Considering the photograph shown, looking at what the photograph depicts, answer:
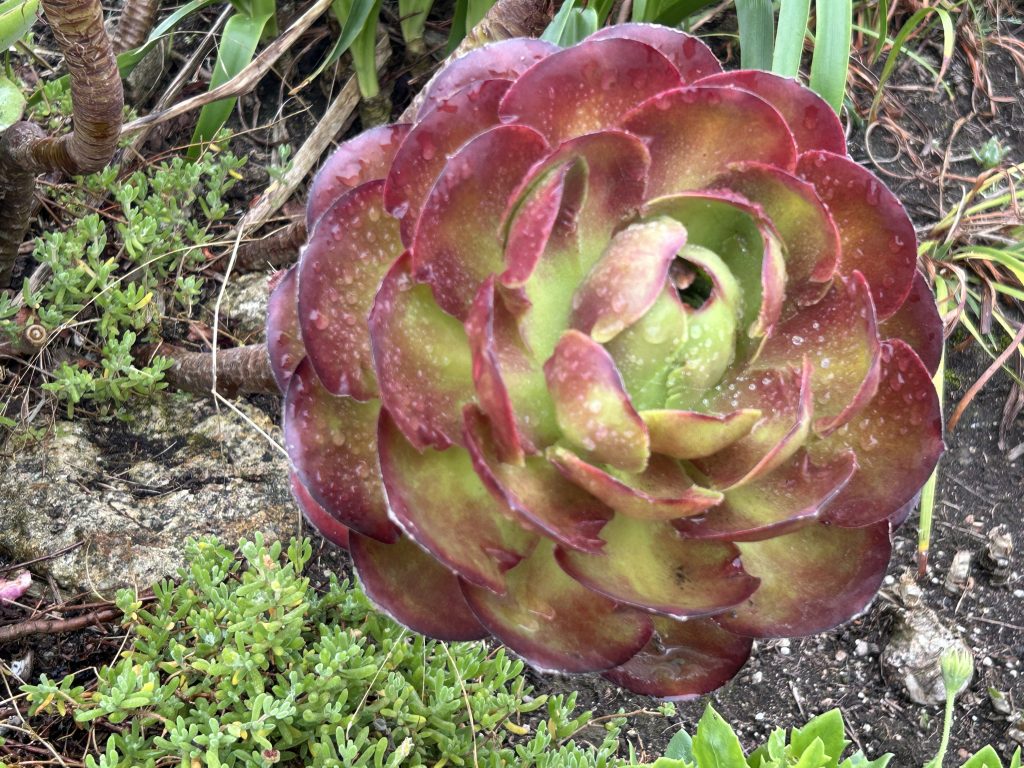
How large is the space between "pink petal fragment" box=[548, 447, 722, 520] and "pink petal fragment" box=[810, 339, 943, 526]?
5.7 inches

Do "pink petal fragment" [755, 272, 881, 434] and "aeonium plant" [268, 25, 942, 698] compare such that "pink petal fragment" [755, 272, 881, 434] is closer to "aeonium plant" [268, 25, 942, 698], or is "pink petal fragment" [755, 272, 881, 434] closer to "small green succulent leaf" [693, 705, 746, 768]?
"aeonium plant" [268, 25, 942, 698]

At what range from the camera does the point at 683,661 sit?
32.2 inches

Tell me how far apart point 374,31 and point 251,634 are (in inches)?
45.4

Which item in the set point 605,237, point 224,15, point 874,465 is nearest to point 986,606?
point 874,465

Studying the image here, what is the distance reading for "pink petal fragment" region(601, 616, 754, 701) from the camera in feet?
2.65

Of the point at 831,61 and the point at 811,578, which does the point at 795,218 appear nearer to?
the point at 811,578

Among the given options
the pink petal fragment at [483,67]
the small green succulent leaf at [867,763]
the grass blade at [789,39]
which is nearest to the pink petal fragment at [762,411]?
the pink petal fragment at [483,67]

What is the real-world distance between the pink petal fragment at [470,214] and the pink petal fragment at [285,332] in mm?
131

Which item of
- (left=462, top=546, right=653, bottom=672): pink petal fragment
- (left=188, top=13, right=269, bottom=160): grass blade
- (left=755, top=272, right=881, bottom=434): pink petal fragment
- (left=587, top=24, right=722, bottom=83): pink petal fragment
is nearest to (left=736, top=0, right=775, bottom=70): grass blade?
(left=587, top=24, right=722, bottom=83): pink petal fragment

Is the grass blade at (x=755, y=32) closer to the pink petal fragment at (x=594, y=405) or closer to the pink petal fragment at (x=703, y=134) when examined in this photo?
the pink petal fragment at (x=703, y=134)

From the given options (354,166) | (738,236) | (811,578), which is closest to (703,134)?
(738,236)

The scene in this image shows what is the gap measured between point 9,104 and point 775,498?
3.37 feet

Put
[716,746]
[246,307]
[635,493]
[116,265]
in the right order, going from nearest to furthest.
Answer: [635,493], [716,746], [116,265], [246,307]

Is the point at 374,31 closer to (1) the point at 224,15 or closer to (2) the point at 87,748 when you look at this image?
(1) the point at 224,15
